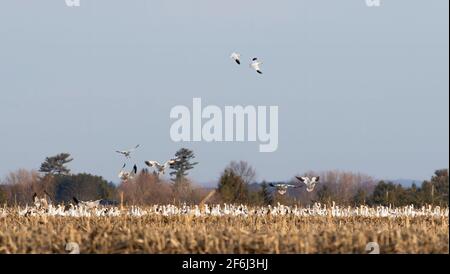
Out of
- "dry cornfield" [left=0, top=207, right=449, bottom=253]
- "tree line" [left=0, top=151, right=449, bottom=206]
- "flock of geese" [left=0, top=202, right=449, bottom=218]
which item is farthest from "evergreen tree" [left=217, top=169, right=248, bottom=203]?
"dry cornfield" [left=0, top=207, right=449, bottom=253]

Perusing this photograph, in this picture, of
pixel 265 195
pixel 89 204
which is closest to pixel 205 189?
pixel 265 195

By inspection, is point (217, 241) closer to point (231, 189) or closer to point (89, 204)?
point (89, 204)

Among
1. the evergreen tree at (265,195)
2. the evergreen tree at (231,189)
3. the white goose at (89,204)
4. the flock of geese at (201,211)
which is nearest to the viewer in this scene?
the flock of geese at (201,211)

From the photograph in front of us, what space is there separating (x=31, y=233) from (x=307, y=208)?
12.5 metres

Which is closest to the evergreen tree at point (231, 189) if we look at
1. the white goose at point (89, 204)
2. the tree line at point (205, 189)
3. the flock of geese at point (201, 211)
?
the tree line at point (205, 189)

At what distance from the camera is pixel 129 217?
27.1 m

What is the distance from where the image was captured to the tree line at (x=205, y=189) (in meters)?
56.3

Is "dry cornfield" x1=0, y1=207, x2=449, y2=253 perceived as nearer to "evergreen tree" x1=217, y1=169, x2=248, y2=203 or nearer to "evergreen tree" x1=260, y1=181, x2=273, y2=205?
"evergreen tree" x1=260, y1=181, x2=273, y2=205

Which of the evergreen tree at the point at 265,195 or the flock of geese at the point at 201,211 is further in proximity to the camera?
the evergreen tree at the point at 265,195

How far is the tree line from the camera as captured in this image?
185 ft

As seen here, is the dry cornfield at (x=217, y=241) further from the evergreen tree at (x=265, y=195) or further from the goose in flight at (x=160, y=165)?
the evergreen tree at (x=265, y=195)

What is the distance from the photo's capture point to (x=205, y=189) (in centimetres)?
7381
